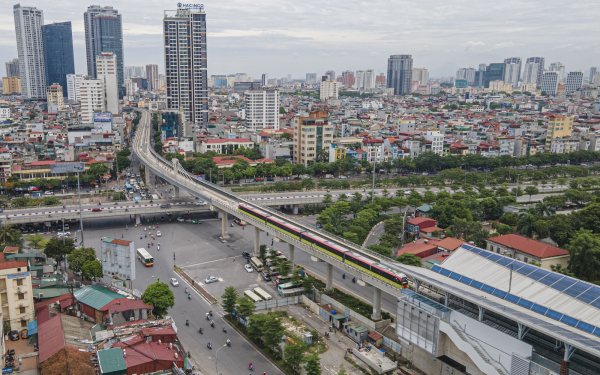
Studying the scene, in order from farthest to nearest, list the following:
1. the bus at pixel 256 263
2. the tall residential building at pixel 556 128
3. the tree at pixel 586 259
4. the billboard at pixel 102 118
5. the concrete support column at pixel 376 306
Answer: the billboard at pixel 102 118, the tall residential building at pixel 556 128, the bus at pixel 256 263, the tree at pixel 586 259, the concrete support column at pixel 376 306

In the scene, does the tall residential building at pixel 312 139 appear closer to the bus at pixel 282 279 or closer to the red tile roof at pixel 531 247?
the red tile roof at pixel 531 247

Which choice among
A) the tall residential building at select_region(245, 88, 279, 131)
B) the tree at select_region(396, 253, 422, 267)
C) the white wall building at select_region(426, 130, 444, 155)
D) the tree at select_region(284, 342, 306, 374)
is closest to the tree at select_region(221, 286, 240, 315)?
the tree at select_region(284, 342, 306, 374)

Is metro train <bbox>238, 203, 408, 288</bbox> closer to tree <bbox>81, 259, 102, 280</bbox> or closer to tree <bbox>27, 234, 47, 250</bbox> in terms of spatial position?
tree <bbox>81, 259, 102, 280</bbox>

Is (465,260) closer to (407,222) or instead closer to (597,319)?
(597,319)

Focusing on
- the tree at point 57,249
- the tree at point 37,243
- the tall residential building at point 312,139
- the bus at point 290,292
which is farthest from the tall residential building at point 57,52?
→ the bus at point 290,292

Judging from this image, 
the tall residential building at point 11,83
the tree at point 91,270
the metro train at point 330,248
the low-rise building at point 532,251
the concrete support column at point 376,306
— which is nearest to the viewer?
the metro train at point 330,248

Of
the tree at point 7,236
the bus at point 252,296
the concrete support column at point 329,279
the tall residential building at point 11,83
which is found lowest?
the bus at point 252,296

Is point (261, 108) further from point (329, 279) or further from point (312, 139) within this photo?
point (329, 279)

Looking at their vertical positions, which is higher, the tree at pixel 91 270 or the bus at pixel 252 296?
the tree at pixel 91 270
